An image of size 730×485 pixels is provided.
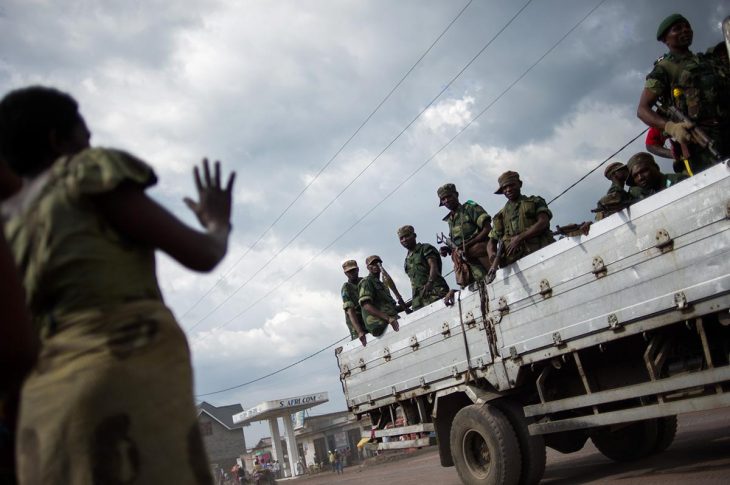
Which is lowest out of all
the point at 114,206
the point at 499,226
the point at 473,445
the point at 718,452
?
the point at 718,452

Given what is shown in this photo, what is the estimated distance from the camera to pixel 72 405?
1.39 meters

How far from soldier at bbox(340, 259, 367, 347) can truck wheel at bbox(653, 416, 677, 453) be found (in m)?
3.89

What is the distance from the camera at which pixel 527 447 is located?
6.61m

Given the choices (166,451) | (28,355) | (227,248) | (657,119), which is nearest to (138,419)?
(166,451)

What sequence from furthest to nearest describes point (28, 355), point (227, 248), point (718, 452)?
point (718, 452), point (227, 248), point (28, 355)

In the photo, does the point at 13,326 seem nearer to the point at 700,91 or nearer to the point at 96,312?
the point at 96,312

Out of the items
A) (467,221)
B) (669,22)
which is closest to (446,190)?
(467,221)

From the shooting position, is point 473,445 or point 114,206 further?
point 473,445

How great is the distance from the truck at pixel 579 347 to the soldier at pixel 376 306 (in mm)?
200

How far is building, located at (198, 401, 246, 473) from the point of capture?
2135 inches

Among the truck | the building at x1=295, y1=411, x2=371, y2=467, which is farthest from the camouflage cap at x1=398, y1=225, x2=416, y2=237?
the building at x1=295, y1=411, x2=371, y2=467

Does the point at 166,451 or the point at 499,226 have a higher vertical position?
the point at 499,226

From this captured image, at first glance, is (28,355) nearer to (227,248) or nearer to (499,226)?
(227,248)

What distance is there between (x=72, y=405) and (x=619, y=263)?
477 cm
